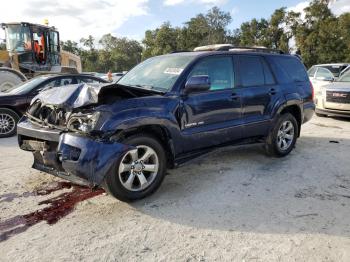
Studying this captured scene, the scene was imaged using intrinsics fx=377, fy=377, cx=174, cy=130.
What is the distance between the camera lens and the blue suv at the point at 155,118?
4086mm

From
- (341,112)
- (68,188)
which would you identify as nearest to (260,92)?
(68,188)

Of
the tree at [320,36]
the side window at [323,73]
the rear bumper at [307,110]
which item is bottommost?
the rear bumper at [307,110]

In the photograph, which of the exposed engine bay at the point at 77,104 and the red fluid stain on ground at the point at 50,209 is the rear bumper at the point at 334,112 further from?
the red fluid stain on ground at the point at 50,209

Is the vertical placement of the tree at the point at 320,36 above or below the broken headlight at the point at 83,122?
above

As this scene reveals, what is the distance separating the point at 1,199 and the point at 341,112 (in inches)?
344

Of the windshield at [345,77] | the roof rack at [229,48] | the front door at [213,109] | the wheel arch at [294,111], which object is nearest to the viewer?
the front door at [213,109]

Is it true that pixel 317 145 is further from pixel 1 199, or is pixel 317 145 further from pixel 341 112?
pixel 1 199

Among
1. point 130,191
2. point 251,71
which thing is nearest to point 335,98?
point 251,71

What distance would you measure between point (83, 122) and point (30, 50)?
13275 mm

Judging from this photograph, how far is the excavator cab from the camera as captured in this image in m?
15.6

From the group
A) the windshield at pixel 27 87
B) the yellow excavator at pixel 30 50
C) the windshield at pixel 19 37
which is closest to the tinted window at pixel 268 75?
the windshield at pixel 27 87

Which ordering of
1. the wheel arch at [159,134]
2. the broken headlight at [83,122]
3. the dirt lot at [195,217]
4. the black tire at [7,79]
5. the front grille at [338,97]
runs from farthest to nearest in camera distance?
the black tire at [7,79] → the front grille at [338,97] → the wheel arch at [159,134] → the broken headlight at [83,122] → the dirt lot at [195,217]

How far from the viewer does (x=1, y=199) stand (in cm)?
457

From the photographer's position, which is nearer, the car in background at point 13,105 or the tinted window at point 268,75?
the tinted window at point 268,75
